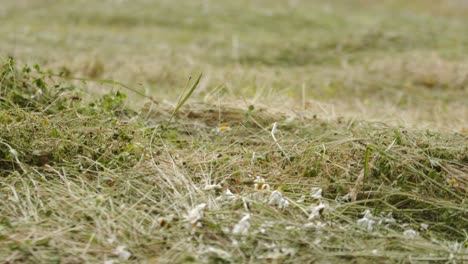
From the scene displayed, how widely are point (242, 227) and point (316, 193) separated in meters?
0.53

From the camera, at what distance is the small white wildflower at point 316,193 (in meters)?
2.81

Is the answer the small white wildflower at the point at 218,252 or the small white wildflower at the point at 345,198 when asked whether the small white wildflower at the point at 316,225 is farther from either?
the small white wildflower at the point at 218,252

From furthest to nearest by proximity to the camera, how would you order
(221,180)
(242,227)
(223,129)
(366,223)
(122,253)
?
1. (223,129)
2. (221,180)
3. (366,223)
4. (242,227)
5. (122,253)

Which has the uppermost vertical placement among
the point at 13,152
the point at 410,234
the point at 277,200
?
the point at 13,152

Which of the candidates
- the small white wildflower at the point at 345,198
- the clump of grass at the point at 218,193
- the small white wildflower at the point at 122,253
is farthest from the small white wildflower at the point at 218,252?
the small white wildflower at the point at 345,198

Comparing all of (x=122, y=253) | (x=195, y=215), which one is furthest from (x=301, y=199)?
(x=122, y=253)

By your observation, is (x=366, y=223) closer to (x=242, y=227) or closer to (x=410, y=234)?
(x=410, y=234)

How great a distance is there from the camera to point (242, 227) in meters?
2.48

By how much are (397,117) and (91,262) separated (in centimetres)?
294

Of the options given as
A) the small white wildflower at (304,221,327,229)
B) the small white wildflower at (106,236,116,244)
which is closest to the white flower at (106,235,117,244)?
the small white wildflower at (106,236,116,244)

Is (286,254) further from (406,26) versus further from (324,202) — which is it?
(406,26)

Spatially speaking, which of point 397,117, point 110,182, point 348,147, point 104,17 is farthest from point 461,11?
point 110,182

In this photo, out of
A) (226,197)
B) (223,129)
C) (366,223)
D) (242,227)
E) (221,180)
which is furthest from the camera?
(223,129)

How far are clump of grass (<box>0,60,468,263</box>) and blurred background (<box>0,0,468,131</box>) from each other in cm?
102
